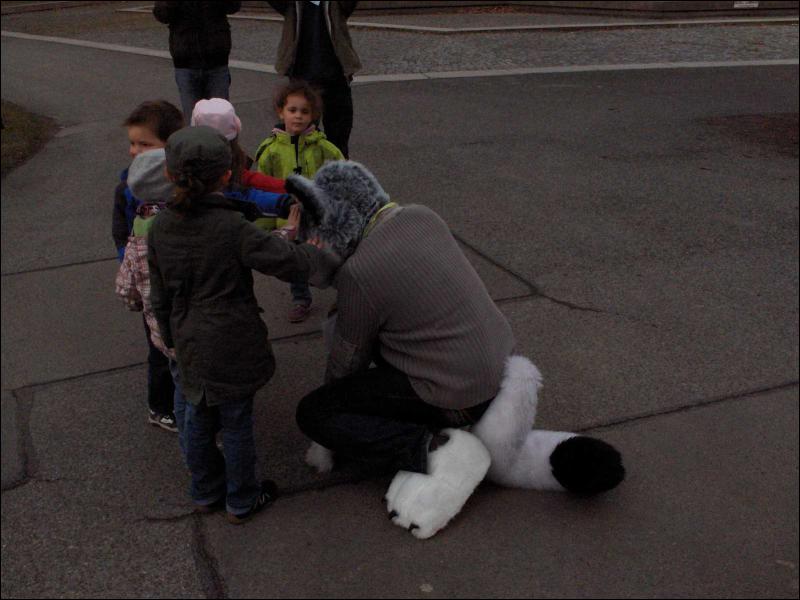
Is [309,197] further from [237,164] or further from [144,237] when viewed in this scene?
[144,237]

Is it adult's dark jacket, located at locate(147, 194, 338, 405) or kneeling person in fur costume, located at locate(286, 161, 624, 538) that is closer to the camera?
adult's dark jacket, located at locate(147, 194, 338, 405)

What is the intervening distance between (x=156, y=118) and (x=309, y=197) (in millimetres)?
699

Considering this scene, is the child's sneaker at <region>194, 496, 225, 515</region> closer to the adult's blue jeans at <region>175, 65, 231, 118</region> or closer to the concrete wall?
the adult's blue jeans at <region>175, 65, 231, 118</region>

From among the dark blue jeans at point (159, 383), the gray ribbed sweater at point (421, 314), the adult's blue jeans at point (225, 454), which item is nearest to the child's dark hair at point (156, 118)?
the dark blue jeans at point (159, 383)

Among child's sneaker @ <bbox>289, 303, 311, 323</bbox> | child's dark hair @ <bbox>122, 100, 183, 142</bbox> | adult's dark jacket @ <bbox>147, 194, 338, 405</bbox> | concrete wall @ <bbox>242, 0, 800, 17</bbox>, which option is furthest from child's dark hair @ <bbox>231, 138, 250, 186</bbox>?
concrete wall @ <bbox>242, 0, 800, 17</bbox>

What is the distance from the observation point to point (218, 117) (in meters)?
3.01

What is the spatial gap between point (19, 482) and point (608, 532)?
210 centimetres

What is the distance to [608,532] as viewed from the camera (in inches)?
107

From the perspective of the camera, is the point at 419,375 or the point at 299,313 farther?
the point at 299,313

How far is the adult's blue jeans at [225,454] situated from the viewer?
270cm

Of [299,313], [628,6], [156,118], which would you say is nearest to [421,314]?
[156,118]

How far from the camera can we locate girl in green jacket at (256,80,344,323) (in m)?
3.78

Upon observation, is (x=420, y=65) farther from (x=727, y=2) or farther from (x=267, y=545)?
(x=267, y=545)

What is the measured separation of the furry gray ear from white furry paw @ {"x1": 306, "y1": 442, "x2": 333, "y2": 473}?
866mm
